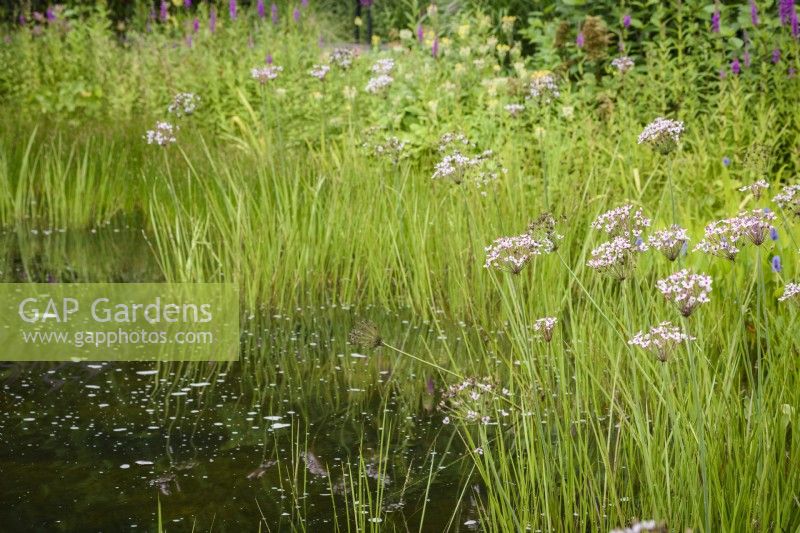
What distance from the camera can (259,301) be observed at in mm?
4355

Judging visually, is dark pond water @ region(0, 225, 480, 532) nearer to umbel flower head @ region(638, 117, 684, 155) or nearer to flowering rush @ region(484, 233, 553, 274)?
flowering rush @ region(484, 233, 553, 274)

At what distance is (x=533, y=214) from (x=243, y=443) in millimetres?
2119

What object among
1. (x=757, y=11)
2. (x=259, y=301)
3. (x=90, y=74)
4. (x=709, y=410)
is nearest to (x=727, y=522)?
(x=709, y=410)

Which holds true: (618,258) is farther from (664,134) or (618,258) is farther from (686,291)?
(664,134)

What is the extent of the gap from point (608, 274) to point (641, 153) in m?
3.68

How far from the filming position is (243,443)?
288 centimetres

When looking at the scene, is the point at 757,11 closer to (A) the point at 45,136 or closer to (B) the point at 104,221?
(B) the point at 104,221

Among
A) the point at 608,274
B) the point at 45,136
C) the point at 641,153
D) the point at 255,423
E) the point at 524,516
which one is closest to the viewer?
the point at 608,274

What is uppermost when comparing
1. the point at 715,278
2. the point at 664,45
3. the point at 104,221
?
the point at 664,45

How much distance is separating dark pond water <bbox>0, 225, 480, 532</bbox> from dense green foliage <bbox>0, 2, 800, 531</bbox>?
20 cm

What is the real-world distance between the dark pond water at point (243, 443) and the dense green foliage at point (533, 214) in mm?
200

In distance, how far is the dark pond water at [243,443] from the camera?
2.46 meters

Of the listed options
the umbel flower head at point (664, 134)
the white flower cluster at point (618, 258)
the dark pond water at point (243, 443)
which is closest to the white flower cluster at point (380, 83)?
the dark pond water at point (243, 443)

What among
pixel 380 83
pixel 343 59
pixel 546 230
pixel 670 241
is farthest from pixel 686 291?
pixel 343 59
